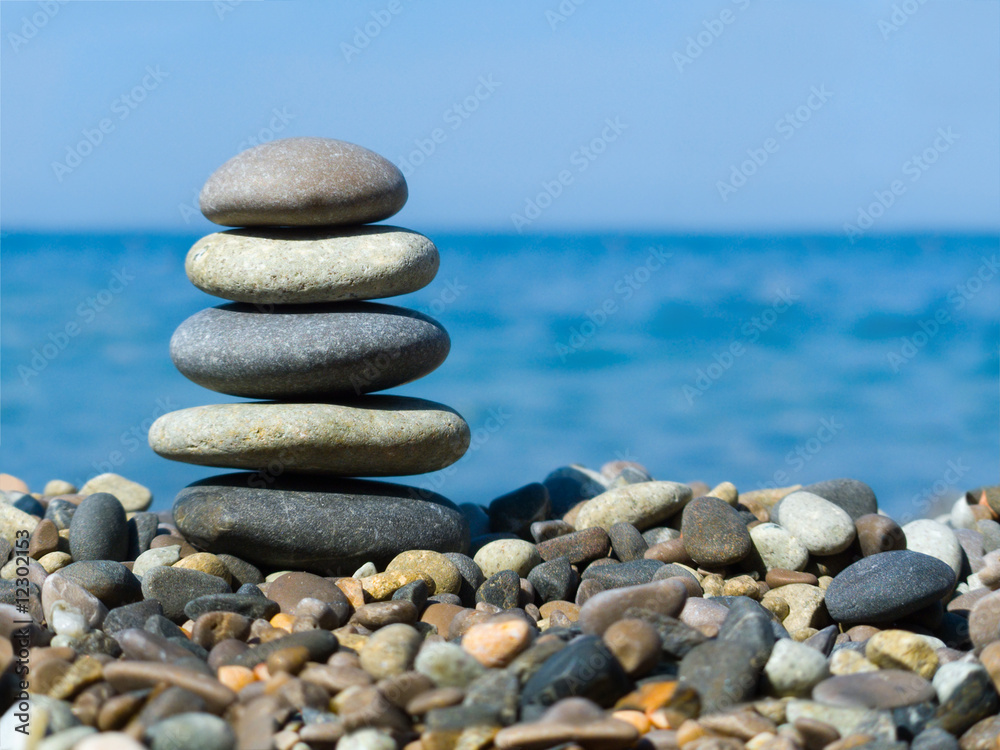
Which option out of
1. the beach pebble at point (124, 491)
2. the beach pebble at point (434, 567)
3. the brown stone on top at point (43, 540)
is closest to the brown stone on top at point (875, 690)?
the beach pebble at point (434, 567)

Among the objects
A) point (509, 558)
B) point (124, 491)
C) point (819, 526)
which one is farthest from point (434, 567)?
point (124, 491)

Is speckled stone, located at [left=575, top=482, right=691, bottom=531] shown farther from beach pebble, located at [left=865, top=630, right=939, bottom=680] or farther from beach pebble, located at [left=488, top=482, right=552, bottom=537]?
beach pebble, located at [left=865, top=630, right=939, bottom=680]

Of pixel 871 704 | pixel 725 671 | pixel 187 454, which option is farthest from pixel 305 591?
pixel 871 704

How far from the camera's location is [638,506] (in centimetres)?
536

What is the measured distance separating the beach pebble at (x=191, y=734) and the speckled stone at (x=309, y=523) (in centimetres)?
221

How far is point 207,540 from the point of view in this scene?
4.84 meters

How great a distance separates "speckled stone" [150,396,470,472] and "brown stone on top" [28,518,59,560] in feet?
2.47

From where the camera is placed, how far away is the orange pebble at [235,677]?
9.93 feet

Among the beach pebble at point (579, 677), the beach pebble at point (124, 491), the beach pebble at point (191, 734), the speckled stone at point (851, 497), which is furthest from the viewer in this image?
the beach pebble at point (124, 491)

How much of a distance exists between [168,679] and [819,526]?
11.5 ft

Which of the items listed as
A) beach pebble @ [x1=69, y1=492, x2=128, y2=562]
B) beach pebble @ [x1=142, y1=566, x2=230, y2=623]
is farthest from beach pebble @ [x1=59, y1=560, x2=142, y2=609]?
beach pebble @ [x1=69, y1=492, x2=128, y2=562]

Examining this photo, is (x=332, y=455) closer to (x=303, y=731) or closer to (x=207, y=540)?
(x=207, y=540)

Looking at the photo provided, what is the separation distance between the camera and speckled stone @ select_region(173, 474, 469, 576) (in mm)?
4773

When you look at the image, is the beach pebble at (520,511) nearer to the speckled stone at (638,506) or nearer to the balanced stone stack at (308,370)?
the speckled stone at (638,506)
